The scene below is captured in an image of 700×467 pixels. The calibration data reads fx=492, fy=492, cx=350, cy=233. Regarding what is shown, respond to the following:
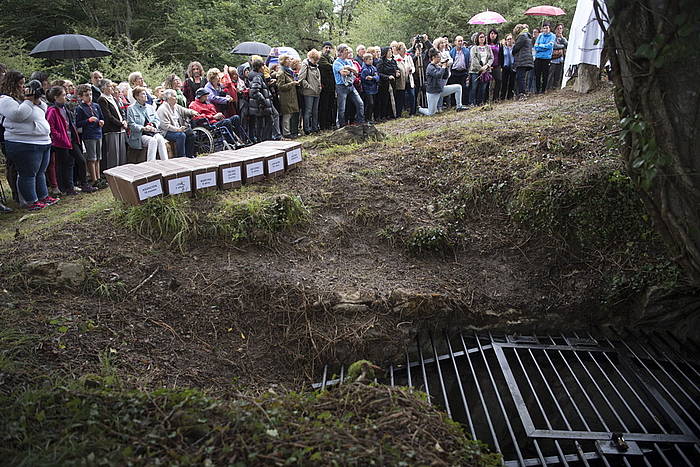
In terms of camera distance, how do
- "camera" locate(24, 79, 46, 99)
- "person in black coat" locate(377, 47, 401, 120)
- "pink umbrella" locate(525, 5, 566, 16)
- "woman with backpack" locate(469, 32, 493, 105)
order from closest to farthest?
"camera" locate(24, 79, 46, 99), "person in black coat" locate(377, 47, 401, 120), "woman with backpack" locate(469, 32, 493, 105), "pink umbrella" locate(525, 5, 566, 16)

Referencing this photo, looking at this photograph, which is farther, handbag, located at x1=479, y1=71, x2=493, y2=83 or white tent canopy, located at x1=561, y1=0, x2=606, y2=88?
handbag, located at x1=479, y1=71, x2=493, y2=83

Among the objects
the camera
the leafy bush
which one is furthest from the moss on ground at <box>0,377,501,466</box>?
the leafy bush

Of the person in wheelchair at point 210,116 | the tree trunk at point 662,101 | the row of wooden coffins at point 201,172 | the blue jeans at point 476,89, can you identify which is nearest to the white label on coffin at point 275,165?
the row of wooden coffins at point 201,172

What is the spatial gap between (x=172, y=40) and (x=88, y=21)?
273 centimetres

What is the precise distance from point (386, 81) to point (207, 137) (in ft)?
14.1

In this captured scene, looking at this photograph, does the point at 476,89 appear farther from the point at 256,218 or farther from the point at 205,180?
the point at 256,218

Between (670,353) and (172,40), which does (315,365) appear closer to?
(670,353)

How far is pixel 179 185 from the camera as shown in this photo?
5.32 m

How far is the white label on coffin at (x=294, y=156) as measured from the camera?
20.9 ft

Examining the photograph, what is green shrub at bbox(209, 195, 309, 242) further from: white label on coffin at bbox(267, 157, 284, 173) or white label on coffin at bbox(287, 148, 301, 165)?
white label on coffin at bbox(287, 148, 301, 165)

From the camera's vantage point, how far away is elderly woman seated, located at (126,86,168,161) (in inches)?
300

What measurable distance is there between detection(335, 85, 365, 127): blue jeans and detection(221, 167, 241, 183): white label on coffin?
4.73 metres

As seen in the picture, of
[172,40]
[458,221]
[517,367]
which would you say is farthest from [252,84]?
[172,40]

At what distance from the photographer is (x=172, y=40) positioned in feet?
59.3
